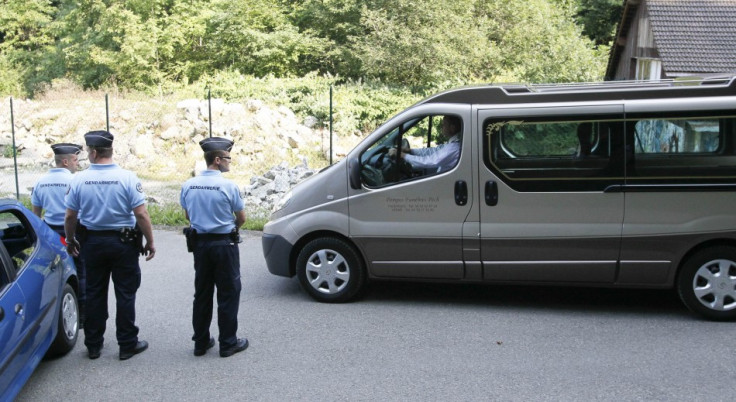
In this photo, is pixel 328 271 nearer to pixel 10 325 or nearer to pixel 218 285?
pixel 218 285

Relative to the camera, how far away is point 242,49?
31.0 meters

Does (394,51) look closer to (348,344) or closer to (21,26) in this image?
(348,344)

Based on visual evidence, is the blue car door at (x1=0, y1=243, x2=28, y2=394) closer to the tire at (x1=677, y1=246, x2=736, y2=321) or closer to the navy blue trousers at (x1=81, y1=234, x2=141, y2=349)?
the navy blue trousers at (x1=81, y1=234, x2=141, y2=349)

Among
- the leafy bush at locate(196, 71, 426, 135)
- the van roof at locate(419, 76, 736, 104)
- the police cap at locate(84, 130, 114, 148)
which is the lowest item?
the police cap at locate(84, 130, 114, 148)

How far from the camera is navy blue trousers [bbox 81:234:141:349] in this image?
5.87m

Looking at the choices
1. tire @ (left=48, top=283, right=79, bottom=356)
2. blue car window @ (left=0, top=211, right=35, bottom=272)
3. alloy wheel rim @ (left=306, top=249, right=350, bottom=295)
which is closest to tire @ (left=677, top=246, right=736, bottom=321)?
alloy wheel rim @ (left=306, top=249, right=350, bottom=295)

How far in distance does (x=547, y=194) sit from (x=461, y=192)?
2.71ft

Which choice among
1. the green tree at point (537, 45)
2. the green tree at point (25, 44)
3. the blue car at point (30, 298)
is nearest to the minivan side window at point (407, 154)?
the blue car at point (30, 298)

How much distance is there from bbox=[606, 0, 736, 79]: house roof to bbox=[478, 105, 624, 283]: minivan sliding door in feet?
32.5

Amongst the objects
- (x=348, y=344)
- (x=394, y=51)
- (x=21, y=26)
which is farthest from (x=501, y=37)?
(x=21, y=26)

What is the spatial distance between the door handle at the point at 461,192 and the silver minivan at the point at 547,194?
0.05 ft

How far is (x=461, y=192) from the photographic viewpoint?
23.7 feet

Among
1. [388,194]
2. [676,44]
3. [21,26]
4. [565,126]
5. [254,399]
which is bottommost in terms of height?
[254,399]

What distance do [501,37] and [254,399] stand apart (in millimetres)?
23103
